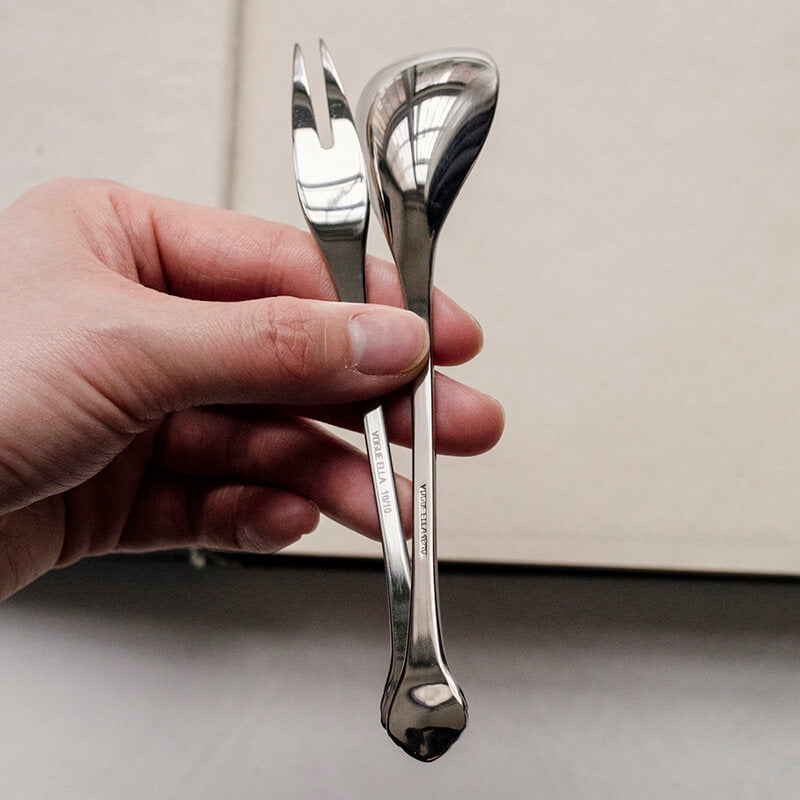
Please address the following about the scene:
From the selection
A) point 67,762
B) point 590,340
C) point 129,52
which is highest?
point 129,52

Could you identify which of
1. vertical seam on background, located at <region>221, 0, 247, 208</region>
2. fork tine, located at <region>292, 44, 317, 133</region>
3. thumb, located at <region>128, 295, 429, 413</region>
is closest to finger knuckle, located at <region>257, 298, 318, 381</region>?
thumb, located at <region>128, 295, 429, 413</region>

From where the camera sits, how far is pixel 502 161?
429 millimetres

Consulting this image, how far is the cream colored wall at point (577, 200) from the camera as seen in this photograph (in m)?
0.38

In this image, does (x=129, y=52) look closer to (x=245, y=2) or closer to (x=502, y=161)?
(x=245, y=2)

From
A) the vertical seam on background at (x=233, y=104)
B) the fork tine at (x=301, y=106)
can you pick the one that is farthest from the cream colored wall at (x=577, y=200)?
the fork tine at (x=301, y=106)

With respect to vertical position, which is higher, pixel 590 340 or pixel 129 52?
pixel 129 52

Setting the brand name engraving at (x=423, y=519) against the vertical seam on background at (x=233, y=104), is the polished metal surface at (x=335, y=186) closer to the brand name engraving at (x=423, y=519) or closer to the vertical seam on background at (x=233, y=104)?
the brand name engraving at (x=423, y=519)

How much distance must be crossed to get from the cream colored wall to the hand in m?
0.06

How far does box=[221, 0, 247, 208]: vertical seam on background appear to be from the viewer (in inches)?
17.2

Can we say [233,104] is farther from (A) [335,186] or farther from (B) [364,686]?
(B) [364,686]

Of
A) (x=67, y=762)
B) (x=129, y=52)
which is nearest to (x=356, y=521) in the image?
(x=67, y=762)

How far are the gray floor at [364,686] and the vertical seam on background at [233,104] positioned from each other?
22 cm

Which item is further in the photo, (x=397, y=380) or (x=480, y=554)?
(x=480, y=554)

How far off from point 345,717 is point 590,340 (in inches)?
9.3
